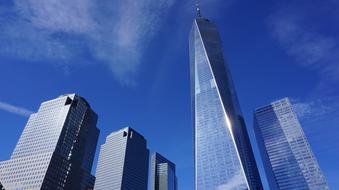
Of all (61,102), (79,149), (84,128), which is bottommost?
(79,149)

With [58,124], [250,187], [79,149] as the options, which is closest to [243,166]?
[250,187]

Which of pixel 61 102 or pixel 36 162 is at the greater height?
pixel 61 102

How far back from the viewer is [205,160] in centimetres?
19862

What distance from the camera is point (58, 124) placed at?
573ft

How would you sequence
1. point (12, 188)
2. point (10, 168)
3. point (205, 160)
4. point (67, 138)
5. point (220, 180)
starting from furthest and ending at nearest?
point (205, 160) → point (220, 180) → point (67, 138) → point (10, 168) → point (12, 188)

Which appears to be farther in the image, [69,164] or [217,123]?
[217,123]

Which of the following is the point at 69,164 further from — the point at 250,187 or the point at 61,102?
the point at 250,187

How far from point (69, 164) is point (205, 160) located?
95168 mm

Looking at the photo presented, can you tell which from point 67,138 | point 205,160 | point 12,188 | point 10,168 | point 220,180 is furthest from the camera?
point 205,160

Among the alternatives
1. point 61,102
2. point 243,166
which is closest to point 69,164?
point 61,102

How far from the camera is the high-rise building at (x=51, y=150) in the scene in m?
149

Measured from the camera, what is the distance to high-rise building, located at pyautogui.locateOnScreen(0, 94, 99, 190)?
149125mm

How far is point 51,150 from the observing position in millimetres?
160125

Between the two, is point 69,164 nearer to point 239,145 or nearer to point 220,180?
point 220,180
